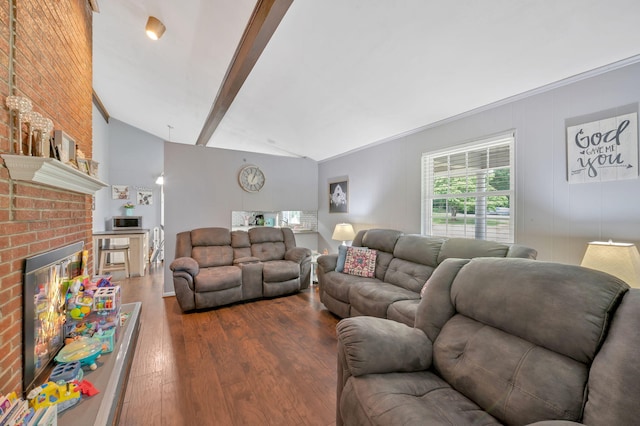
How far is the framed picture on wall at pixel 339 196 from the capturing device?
4.88 metres

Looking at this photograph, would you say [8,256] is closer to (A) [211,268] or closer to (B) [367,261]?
(A) [211,268]

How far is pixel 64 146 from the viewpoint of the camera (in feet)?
5.89

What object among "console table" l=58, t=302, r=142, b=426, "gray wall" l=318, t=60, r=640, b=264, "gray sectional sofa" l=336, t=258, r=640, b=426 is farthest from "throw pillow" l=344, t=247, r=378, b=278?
"console table" l=58, t=302, r=142, b=426

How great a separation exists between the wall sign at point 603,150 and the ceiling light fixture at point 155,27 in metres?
3.84

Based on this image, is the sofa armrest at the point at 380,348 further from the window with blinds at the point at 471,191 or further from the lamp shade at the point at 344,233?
the lamp shade at the point at 344,233

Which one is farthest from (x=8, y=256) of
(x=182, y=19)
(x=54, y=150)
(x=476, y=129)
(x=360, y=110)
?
(x=476, y=129)

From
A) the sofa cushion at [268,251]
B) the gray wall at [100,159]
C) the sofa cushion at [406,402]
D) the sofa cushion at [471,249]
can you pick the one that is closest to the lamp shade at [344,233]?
the sofa cushion at [268,251]

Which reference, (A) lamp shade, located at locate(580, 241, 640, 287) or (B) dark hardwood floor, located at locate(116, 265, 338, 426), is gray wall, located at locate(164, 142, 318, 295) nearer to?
(B) dark hardwood floor, located at locate(116, 265, 338, 426)

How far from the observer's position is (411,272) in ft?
9.62

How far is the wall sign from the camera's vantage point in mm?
1943

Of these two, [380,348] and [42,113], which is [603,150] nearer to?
[380,348]

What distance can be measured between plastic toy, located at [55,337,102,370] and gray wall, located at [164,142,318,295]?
2.42 m

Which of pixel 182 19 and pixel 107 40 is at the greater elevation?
pixel 107 40

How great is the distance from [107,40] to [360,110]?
3195mm
